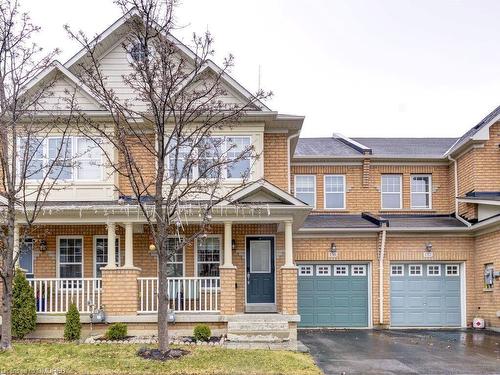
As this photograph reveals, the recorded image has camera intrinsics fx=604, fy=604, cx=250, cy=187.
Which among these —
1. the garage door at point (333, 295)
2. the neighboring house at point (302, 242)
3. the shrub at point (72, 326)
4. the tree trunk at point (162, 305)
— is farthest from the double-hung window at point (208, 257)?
the tree trunk at point (162, 305)

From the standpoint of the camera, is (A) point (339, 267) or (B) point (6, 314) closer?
(B) point (6, 314)

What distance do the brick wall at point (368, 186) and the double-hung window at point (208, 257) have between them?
5.59 metres

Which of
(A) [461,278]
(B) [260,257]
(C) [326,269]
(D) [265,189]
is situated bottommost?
(A) [461,278]

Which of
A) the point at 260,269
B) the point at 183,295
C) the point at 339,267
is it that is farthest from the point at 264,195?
the point at 339,267

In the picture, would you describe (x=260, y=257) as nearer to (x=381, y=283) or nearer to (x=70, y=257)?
(x=381, y=283)

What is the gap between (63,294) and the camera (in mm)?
16094

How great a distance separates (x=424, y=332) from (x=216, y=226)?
7266mm

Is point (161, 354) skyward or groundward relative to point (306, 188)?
groundward

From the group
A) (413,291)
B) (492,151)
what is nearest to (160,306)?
(413,291)

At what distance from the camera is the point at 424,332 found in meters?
18.6

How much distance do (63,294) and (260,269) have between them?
5516 mm

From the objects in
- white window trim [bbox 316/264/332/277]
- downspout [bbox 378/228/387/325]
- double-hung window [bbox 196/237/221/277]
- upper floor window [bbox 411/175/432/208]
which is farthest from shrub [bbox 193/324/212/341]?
upper floor window [bbox 411/175/432/208]

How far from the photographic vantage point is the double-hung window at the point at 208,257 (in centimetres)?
1747

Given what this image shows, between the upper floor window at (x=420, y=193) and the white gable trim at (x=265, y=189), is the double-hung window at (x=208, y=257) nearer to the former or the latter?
the white gable trim at (x=265, y=189)
